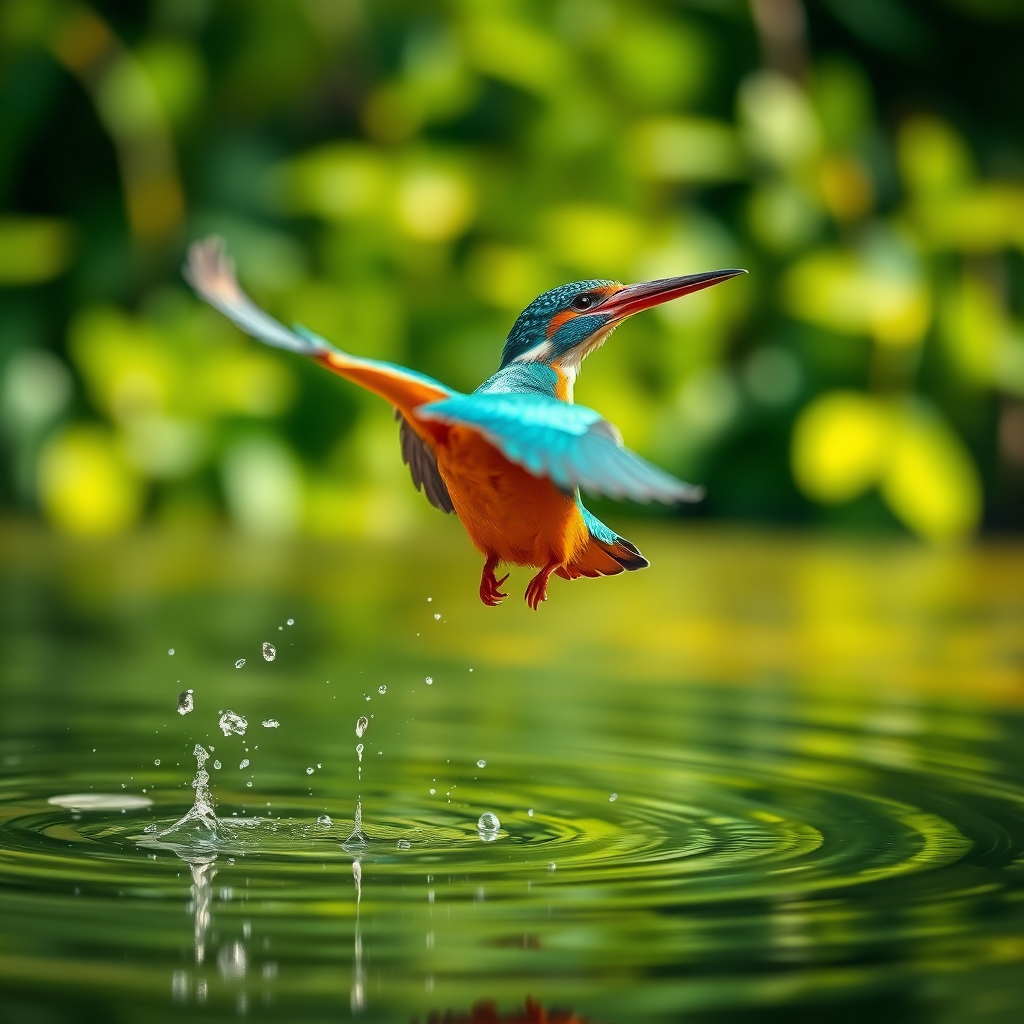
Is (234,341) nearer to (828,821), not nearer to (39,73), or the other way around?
(39,73)

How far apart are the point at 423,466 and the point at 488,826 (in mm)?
489

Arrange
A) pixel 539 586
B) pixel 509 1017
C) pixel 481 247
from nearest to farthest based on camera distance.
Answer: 1. pixel 509 1017
2. pixel 539 586
3. pixel 481 247

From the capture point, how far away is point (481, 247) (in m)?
7.04

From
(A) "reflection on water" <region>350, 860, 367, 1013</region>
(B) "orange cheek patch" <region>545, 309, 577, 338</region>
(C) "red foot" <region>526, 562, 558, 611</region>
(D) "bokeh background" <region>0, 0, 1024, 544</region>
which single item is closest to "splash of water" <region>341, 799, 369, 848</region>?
(A) "reflection on water" <region>350, 860, 367, 1013</region>

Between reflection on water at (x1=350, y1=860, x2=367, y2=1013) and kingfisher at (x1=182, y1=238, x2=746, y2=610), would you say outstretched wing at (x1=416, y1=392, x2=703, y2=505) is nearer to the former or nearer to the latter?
kingfisher at (x1=182, y1=238, x2=746, y2=610)

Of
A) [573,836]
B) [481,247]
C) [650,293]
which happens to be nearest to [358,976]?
[573,836]

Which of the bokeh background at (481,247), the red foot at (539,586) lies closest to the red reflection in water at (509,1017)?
the red foot at (539,586)

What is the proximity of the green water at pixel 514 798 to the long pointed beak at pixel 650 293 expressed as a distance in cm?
65

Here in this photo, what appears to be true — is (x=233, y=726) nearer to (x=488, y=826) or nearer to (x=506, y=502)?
(x=488, y=826)

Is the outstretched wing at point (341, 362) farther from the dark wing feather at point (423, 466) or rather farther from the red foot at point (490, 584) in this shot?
the red foot at point (490, 584)

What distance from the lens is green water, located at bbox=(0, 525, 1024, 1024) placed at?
1.78 metres

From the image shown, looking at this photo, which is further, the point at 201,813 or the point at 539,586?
the point at 201,813

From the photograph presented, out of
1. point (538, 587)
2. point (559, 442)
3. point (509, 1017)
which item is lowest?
point (509, 1017)

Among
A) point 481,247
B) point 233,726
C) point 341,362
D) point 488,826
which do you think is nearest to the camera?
→ point 341,362
